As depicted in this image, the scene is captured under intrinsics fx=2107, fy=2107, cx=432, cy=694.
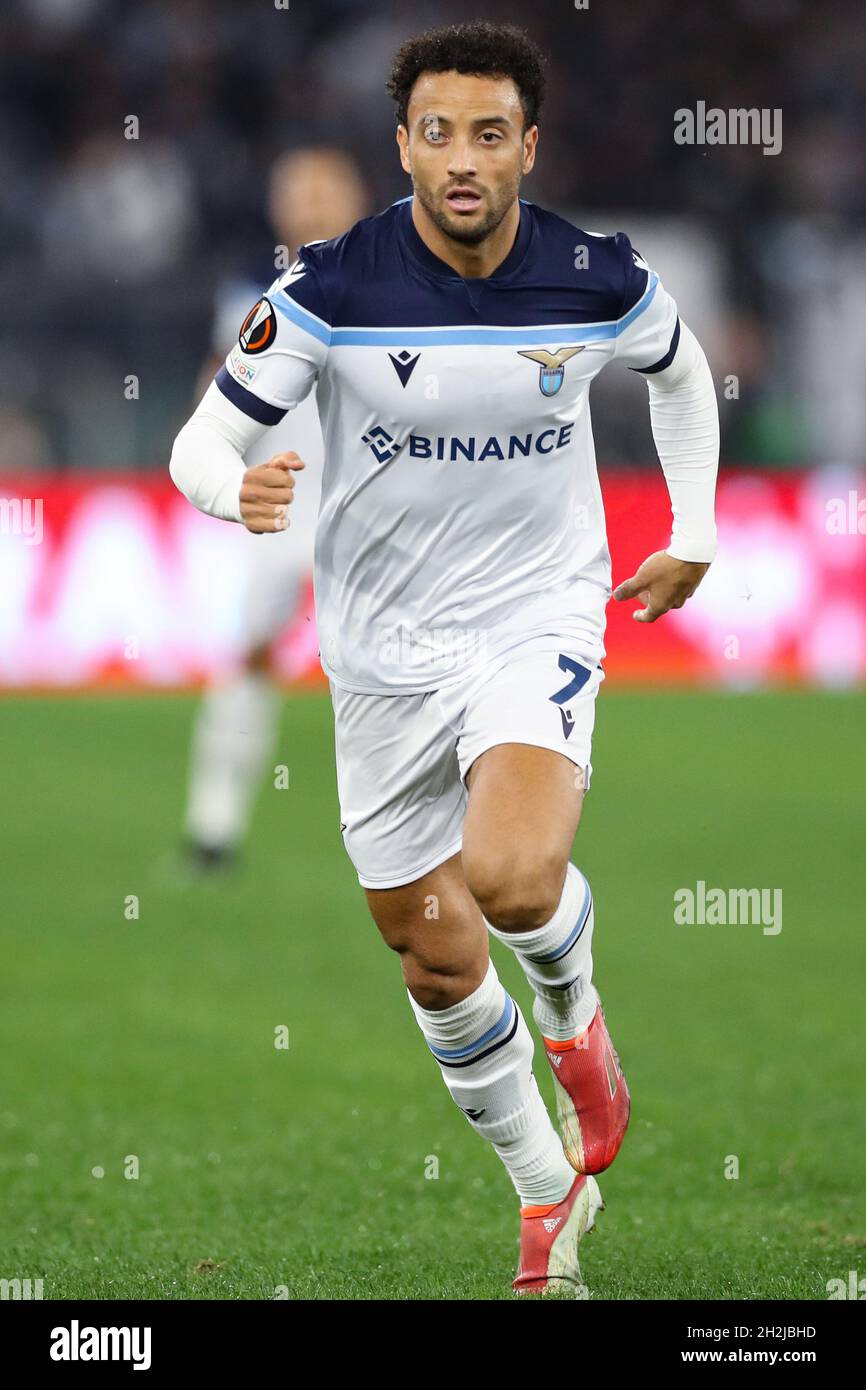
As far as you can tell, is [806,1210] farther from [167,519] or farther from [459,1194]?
[167,519]

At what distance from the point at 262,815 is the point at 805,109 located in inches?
466

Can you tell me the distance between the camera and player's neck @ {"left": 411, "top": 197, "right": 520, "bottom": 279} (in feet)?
14.1

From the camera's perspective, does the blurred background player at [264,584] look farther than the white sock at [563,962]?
Yes

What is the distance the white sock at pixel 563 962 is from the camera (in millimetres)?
4191

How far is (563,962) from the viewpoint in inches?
168

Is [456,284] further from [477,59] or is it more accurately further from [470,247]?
[477,59]

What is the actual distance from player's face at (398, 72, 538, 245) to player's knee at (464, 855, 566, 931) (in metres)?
1.26

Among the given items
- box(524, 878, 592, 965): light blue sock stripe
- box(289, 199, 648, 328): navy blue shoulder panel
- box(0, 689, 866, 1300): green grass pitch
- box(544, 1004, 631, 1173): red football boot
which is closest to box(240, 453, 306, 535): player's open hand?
box(289, 199, 648, 328): navy blue shoulder panel

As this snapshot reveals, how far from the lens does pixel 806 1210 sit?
5035 millimetres

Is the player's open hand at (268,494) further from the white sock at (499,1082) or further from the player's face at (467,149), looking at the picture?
the white sock at (499,1082)

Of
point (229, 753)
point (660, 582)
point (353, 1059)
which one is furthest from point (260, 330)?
point (229, 753)

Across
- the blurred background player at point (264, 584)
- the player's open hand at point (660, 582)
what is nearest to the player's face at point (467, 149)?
the player's open hand at point (660, 582)

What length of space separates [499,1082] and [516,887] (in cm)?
66
